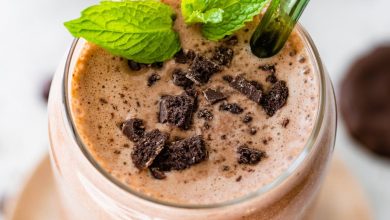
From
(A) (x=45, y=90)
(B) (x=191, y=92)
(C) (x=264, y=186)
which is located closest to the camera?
(C) (x=264, y=186)

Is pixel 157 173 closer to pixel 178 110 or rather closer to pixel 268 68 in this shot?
pixel 178 110

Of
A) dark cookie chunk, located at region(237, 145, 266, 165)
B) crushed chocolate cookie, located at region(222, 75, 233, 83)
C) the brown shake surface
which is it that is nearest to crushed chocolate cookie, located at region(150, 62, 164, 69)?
the brown shake surface

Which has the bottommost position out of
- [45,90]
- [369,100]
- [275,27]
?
[369,100]

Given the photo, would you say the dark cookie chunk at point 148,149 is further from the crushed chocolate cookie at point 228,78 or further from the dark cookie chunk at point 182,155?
the crushed chocolate cookie at point 228,78

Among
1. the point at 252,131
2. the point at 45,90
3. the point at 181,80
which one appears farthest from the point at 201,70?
the point at 45,90

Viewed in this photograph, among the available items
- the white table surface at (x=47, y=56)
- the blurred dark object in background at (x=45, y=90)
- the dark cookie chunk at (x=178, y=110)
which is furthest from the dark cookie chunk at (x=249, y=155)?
the blurred dark object in background at (x=45, y=90)

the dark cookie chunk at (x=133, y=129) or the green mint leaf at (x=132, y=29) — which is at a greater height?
the green mint leaf at (x=132, y=29)
